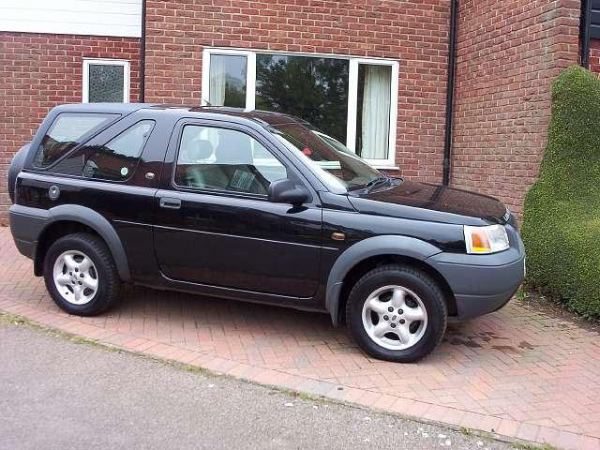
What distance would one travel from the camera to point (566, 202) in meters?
6.70

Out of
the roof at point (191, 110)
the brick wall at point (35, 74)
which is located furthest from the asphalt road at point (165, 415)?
the brick wall at point (35, 74)

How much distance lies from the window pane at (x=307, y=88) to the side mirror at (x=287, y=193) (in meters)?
4.80

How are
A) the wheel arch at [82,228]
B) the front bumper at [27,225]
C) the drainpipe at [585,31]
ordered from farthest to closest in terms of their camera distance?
the drainpipe at [585,31]
the front bumper at [27,225]
the wheel arch at [82,228]

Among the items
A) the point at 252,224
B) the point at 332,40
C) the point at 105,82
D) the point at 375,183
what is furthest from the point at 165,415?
the point at 105,82

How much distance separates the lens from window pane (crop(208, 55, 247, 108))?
9.23m

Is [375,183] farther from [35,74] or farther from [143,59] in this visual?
[35,74]

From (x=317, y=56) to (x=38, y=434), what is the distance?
698cm

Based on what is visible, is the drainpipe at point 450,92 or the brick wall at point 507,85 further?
the drainpipe at point 450,92

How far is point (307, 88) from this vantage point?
9.41 m

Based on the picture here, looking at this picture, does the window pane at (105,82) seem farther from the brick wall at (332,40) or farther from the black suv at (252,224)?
the black suv at (252,224)

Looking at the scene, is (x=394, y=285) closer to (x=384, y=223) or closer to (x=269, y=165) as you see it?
(x=384, y=223)

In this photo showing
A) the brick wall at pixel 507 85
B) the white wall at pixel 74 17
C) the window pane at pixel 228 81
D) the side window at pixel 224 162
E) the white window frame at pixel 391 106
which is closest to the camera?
the side window at pixel 224 162

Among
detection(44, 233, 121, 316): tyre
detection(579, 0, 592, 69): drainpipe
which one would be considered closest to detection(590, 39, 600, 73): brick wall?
detection(579, 0, 592, 69): drainpipe

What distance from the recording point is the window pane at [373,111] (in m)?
9.66
